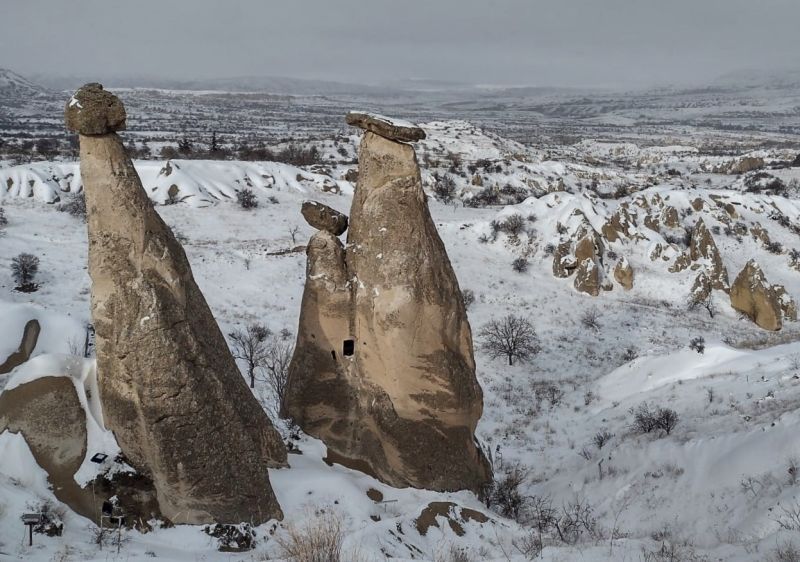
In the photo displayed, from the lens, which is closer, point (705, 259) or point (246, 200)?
point (705, 259)

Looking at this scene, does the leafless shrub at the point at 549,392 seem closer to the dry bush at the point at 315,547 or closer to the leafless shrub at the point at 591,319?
the leafless shrub at the point at 591,319

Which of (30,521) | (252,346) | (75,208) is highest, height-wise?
(75,208)

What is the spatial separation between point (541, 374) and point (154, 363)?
15.9 m

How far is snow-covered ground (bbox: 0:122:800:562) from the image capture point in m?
7.48

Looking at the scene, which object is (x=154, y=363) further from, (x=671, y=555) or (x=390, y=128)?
(x=671, y=555)

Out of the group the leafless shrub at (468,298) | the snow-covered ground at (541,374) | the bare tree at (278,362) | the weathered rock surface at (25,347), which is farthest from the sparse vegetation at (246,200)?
the weathered rock surface at (25,347)

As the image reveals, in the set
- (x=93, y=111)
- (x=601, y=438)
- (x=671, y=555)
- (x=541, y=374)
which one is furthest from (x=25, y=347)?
(x=541, y=374)

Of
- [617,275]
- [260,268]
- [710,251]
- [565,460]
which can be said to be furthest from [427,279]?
[710,251]

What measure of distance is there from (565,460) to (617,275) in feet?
60.2

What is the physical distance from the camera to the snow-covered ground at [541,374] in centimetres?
748

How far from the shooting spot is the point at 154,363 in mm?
7227

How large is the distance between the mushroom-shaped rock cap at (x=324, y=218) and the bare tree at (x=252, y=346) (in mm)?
7140

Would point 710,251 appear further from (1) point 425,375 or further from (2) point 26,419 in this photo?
(2) point 26,419

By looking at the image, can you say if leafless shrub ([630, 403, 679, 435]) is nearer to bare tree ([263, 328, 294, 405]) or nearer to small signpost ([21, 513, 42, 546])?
bare tree ([263, 328, 294, 405])
